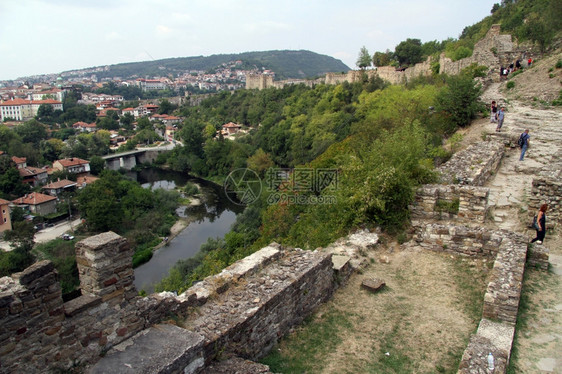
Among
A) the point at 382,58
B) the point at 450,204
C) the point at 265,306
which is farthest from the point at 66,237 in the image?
the point at 382,58

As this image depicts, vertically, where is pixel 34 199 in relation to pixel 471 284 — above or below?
below

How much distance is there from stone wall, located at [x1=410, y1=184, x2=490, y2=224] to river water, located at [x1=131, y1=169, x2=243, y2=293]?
768 inches

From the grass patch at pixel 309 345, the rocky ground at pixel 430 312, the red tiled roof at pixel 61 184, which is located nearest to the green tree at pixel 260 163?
the red tiled roof at pixel 61 184

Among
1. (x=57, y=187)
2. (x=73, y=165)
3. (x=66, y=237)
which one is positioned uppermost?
(x=73, y=165)

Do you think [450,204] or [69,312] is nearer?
[69,312]

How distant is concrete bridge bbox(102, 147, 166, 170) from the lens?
58531 millimetres

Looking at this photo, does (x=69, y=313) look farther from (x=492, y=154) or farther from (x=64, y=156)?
(x=64, y=156)

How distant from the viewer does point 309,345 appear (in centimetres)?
477

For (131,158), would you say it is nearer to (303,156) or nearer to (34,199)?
(34,199)

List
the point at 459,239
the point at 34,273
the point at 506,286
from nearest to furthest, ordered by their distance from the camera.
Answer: the point at 34,273
the point at 506,286
the point at 459,239

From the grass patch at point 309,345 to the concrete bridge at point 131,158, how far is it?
58.1 metres

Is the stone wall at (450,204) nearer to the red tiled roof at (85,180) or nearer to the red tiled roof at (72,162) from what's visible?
the red tiled roof at (85,180)

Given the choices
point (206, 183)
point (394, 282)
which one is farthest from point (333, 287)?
point (206, 183)

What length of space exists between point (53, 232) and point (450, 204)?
35.6 m
